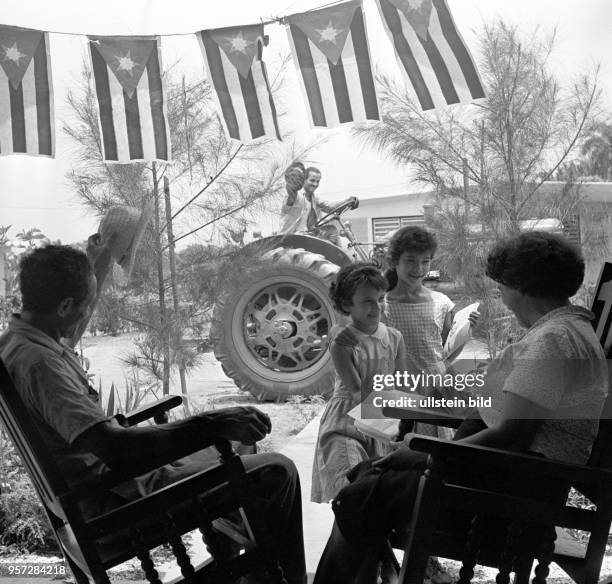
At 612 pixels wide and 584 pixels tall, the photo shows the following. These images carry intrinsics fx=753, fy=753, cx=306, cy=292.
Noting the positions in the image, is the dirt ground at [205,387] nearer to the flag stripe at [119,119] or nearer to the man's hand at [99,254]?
the man's hand at [99,254]

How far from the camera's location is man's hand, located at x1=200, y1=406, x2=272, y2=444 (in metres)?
1.76

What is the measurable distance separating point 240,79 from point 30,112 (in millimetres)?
910

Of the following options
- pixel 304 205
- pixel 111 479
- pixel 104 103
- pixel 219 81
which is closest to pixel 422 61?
pixel 219 81

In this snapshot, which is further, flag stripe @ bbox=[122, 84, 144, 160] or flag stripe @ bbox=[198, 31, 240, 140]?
flag stripe @ bbox=[122, 84, 144, 160]

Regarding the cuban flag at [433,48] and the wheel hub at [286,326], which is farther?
the wheel hub at [286,326]

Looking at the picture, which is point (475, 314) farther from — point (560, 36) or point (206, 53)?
point (206, 53)

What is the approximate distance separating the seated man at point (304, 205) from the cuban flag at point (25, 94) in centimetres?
110

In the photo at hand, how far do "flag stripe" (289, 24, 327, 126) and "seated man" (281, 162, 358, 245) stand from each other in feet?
1.75

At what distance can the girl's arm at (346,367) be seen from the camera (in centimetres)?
240

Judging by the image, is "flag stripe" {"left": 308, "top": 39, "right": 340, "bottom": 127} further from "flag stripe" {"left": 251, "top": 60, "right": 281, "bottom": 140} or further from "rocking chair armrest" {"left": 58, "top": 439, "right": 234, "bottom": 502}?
"rocking chair armrest" {"left": 58, "top": 439, "right": 234, "bottom": 502}

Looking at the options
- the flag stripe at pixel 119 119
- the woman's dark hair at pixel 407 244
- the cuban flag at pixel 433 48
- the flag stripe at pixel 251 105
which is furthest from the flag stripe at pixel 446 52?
the flag stripe at pixel 119 119

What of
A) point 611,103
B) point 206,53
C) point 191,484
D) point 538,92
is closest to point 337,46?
point 206,53

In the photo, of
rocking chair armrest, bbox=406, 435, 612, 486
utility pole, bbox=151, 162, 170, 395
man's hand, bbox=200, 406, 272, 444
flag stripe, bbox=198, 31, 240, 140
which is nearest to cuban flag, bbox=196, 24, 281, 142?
flag stripe, bbox=198, 31, 240, 140

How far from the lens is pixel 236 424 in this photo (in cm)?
177
